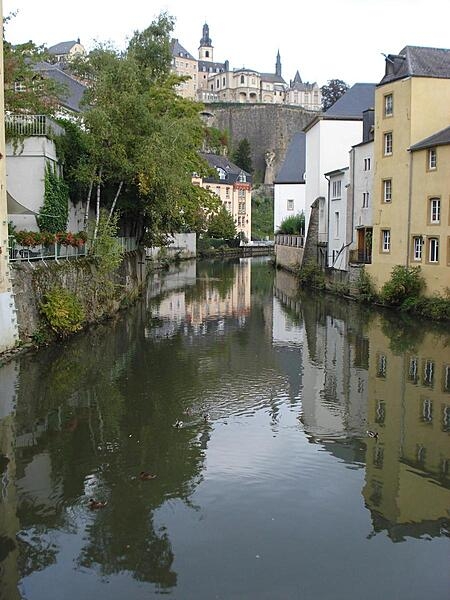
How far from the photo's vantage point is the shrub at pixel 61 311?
69.1ft

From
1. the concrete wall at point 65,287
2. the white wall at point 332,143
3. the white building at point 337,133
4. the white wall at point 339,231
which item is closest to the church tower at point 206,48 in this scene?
the white building at point 337,133

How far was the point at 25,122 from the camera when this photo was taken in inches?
971

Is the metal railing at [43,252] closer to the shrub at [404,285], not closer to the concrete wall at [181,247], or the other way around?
the shrub at [404,285]

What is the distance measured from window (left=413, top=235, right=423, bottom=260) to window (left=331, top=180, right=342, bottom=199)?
40.2ft

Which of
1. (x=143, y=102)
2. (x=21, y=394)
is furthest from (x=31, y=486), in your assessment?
(x=143, y=102)

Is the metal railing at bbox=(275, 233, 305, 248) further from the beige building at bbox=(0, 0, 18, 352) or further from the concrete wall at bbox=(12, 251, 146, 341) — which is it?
the beige building at bbox=(0, 0, 18, 352)

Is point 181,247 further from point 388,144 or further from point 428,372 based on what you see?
point 428,372

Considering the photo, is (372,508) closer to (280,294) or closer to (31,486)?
(31,486)

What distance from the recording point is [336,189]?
44156 millimetres

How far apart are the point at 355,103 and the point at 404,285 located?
22.9 m

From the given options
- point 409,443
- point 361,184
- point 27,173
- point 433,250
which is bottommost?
point 409,443

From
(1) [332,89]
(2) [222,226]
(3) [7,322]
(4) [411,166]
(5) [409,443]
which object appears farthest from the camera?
(1) [332,89]

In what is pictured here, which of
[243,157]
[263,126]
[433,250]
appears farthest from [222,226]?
[433,250]

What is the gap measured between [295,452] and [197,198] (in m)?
27.4
